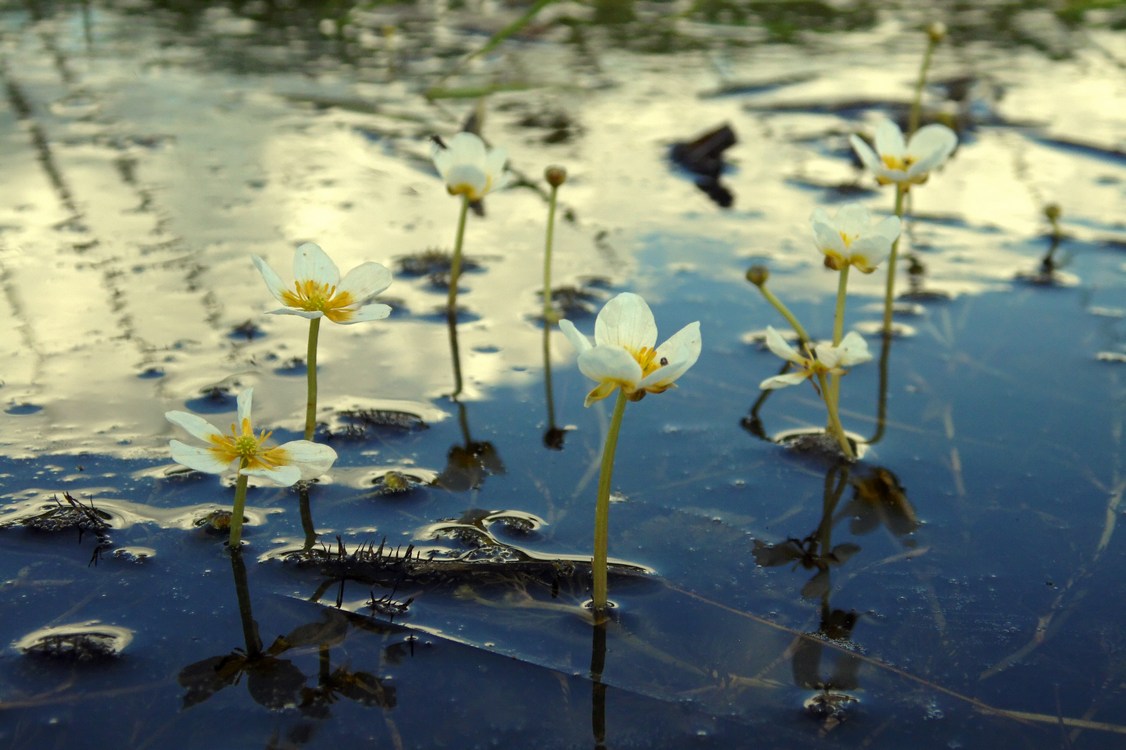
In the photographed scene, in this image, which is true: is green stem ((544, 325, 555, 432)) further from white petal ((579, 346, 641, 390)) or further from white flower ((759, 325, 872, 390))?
white petal ((579, 346, 641, 390))

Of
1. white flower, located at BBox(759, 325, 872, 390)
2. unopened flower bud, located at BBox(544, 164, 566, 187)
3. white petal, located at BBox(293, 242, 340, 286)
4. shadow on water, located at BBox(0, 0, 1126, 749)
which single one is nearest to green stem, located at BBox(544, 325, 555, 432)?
shadow on water, located at BBox(0, 0, 1126, 749)

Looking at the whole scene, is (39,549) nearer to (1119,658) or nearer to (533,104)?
(1119,658)

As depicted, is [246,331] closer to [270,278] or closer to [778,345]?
[270,278]

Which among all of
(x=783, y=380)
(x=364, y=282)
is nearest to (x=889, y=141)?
(x=783, y=380)

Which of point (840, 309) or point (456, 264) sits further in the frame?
point (456, 264)

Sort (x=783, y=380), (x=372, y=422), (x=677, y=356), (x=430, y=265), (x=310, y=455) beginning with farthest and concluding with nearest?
(x=430, y=265) < (x=372, y=422) < (x=783, y=380) < (x=310, y=455) < (x=677, y=356)

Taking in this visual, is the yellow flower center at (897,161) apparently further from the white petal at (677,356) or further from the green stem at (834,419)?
the white petal at (677,356)

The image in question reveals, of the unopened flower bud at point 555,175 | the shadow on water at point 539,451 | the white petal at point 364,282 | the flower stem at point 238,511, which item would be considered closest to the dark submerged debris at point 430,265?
the shadow on water at point 539,451
